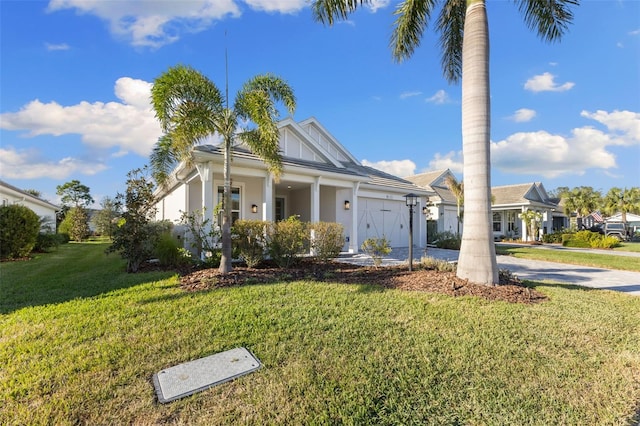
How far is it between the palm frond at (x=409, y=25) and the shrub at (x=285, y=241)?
241 inches

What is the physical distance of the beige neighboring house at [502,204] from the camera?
79.1ft

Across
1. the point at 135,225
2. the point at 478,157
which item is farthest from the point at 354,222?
the point at 135,225

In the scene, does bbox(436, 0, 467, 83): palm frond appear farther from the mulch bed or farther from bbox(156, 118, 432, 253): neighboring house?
the mulch bed

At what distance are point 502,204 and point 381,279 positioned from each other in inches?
968

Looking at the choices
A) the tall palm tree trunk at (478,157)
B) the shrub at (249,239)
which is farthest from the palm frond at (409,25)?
the shrub at (249,239)

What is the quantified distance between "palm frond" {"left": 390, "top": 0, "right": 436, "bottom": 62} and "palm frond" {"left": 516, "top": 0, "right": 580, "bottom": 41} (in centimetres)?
252

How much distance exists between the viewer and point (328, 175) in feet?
40.3

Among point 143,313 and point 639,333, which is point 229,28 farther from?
point 639,333

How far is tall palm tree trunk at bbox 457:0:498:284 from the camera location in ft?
20.6

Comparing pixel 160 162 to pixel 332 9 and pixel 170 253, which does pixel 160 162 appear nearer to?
pixel 170 253

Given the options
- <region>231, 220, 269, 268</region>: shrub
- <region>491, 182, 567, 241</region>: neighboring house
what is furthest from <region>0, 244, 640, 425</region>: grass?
<region>491, 182, 567, 241</region>: neighboring house

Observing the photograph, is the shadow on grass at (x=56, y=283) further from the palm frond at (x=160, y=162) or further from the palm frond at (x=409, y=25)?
the palm frond at (x=409, y=25)

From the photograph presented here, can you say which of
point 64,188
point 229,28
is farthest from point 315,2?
point 64,188

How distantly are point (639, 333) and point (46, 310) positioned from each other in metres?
9.45
